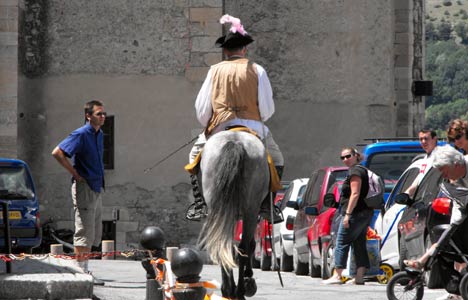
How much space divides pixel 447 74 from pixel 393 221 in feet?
332

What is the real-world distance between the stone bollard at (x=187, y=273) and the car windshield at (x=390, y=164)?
37.1ft

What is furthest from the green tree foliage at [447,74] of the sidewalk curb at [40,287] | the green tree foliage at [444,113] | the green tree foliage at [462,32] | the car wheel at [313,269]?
A: the sidewalk curb at [40,287]

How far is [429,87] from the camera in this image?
130ft

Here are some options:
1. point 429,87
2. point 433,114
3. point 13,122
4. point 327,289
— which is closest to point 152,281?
point 327,289

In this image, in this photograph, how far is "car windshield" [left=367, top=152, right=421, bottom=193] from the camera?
20.2 meters

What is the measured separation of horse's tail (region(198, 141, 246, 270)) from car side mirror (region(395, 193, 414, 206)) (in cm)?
432

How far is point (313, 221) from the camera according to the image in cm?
1955

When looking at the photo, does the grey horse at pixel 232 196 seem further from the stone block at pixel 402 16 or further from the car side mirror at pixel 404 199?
the stone block at pixel 402 16

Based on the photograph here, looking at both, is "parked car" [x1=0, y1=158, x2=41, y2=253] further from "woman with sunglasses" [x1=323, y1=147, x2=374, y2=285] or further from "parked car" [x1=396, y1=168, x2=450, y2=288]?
"parked car" [x1=396, y1=168, x2=450, y2=288]

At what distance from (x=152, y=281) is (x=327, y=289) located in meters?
5.80

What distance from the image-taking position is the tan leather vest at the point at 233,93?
12375 millimetres

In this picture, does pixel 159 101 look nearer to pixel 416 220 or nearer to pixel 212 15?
pixel 212 15

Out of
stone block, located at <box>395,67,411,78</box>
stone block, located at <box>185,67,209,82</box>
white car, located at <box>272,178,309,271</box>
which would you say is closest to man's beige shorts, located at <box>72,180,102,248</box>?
white car, located at <box>272,178,309,271</box>

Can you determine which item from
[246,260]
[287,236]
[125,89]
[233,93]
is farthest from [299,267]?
[125,89]
